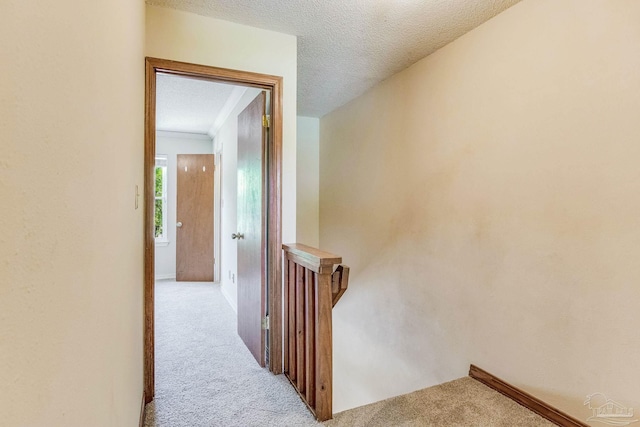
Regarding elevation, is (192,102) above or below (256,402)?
above

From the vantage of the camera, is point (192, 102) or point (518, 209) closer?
point (518, 209)

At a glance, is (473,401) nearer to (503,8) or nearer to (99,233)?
(99,233)

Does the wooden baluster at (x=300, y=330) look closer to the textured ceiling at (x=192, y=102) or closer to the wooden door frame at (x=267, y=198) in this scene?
the wooden door frame at (x=267, y=198)

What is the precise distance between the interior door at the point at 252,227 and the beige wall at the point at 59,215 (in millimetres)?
1384

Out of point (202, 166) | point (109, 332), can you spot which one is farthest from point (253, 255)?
point (202, 166)

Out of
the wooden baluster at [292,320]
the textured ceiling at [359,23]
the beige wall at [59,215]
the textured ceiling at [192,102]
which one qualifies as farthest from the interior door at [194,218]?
the beige wall at [59,215]

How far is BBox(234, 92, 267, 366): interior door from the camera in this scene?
8.11 feet

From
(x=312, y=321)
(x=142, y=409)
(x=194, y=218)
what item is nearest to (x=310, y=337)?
(x=312, y=321)

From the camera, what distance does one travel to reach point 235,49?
225 centimetres

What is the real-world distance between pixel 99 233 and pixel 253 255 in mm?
1814

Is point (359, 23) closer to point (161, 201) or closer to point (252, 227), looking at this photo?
point (252, 227)

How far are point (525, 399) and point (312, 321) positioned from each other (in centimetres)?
126

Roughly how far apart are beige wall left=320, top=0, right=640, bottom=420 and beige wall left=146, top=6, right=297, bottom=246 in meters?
1.11

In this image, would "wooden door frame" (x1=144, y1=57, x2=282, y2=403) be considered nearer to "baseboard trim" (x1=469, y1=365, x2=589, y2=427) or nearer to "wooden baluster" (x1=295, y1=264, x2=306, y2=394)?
"wooden baluster" (x1=295, y1=264, x2=306, y2=394)
